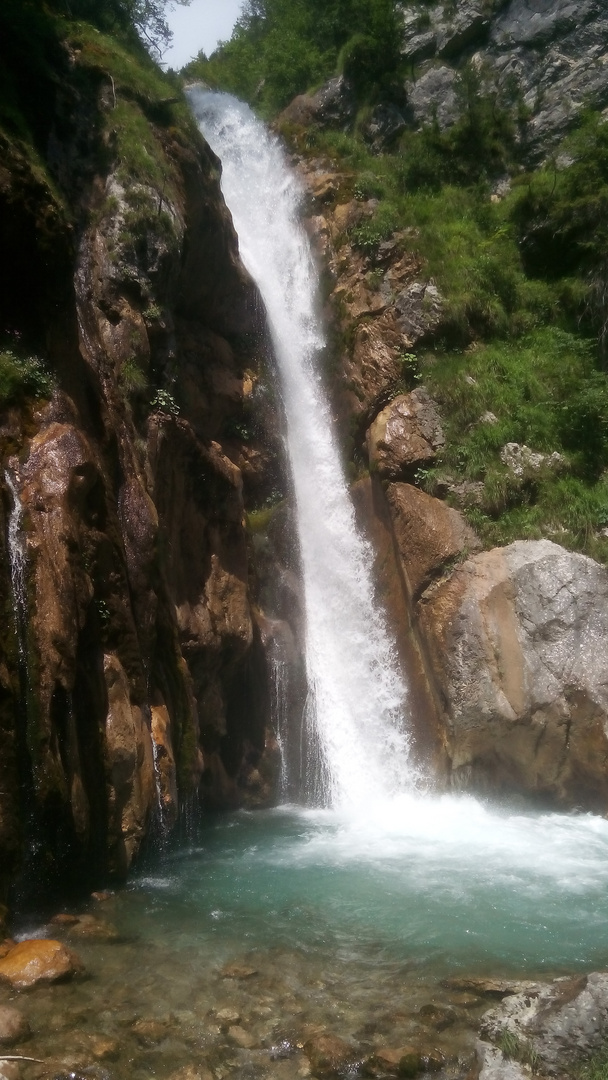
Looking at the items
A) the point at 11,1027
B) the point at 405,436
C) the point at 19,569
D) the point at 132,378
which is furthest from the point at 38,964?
the point at 405,436

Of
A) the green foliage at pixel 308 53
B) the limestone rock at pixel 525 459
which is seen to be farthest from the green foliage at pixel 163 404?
the green foliage at pixel 308 53

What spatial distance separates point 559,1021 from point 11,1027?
3524 millimetres

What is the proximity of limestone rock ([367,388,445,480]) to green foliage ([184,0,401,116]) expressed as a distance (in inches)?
538

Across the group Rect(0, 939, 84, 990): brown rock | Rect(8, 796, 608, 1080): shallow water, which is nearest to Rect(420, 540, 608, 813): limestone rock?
Rect(8, 796, 608, 1080): shallow water

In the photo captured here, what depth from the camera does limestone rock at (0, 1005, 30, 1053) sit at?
508cm

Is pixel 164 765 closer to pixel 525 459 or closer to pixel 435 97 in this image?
pixel 525 459

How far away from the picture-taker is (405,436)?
14.5 meters

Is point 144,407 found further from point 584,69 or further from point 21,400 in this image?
point 584,69

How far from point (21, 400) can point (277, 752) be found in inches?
269

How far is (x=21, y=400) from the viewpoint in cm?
866

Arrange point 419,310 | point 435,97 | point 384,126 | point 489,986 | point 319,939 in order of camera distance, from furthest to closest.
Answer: point 384,126 → point 435,97 → point 419,310 → point 319,939 → point 489,986

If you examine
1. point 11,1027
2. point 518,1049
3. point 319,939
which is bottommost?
point 518,1049

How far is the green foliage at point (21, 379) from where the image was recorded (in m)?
8.54

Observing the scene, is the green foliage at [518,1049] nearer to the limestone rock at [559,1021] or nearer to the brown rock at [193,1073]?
the limestone rock at [559,1021]
